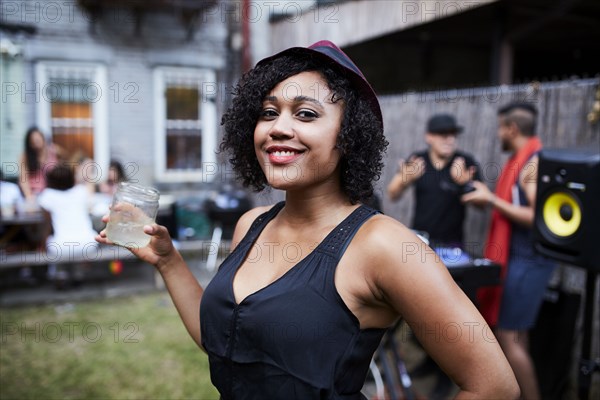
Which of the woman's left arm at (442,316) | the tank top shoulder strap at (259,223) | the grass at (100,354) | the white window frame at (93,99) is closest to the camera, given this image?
the woman's left arm at (442,316)

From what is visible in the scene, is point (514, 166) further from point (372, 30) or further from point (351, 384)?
point (372, 30)

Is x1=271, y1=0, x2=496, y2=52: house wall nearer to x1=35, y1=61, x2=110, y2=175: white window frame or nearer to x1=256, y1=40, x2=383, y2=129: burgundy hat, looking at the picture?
x1=35, y1=61, x2=110, y2=175: white window frame

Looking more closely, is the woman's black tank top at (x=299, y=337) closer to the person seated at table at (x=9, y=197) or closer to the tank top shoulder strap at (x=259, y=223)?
the tank top shoulder strap at (x=259, y=223)

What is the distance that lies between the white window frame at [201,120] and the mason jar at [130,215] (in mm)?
6971

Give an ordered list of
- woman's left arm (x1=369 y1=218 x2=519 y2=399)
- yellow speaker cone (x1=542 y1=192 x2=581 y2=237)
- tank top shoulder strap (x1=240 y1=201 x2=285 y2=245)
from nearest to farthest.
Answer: woman's left arm (x1=369 y1=218 x2=519 y2=399) → tank top shoulder strap (x1=240 y1=201 x2=285 y2=245) → yellow speaker cone (x1=542 y1=192 x2=581 y2=237)

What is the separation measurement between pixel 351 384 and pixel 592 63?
995 centimetres

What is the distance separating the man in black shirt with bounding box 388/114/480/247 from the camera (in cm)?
373

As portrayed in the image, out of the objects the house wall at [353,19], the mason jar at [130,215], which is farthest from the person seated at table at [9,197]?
the mason jar at [130,215]

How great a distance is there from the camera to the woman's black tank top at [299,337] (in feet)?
4.22

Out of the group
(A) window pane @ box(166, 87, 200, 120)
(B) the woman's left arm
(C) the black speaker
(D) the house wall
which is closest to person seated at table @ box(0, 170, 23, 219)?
(A) window pane @ box(166, 87, 200, 120)

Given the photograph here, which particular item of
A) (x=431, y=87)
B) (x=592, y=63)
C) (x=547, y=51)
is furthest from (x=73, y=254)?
(x=592, y=63)

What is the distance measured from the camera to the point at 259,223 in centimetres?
171

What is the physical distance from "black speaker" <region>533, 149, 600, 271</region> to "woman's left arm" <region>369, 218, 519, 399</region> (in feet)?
4.72

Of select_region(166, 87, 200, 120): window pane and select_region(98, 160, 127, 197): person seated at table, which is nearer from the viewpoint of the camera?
select_region(98, 160, 127, 197): person seated at table
